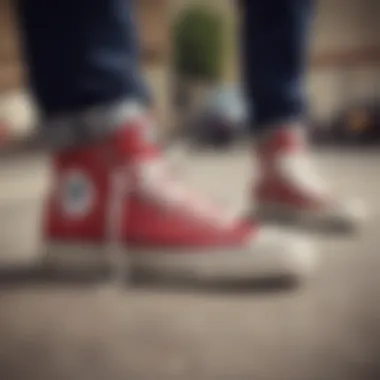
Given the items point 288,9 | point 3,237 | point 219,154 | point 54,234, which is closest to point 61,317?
point 54,234

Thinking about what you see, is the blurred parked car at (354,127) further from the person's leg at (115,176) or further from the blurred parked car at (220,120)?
the person's leg at (115,176)

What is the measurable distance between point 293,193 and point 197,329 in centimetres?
28

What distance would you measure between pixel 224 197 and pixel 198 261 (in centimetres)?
34

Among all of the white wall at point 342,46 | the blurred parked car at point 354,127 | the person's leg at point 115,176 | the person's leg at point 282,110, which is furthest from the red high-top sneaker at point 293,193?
the white wall at point 342,46

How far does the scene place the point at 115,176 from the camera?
0.47 metres

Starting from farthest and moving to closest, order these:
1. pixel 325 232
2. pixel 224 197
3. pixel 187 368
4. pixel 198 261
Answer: pixel 224 197 < pixel 325 232 < pixel 198 261 < pixel 187 368

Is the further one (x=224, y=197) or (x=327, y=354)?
(x=224, y=197)

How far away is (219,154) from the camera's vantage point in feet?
4.05

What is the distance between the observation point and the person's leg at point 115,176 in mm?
448

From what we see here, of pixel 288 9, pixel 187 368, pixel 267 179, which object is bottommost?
pixel 187 368

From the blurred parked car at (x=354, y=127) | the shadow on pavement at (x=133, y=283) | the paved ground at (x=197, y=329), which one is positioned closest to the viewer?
the paved ground at (x=197, y=329)

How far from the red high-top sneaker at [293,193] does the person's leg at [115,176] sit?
145 millimetres

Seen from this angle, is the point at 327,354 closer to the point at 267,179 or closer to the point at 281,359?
the point at 281,359

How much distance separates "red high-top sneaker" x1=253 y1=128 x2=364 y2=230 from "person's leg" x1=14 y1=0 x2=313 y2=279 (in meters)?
0.15
